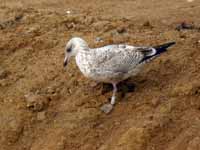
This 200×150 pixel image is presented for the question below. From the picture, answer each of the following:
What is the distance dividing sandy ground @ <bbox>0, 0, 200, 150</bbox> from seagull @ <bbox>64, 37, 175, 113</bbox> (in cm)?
28

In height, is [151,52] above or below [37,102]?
above

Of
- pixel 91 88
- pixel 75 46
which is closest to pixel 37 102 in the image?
pixel 91 88

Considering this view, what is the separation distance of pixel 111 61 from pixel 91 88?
1.80 feet

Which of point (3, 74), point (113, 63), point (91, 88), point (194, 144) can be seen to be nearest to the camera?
point (194, 144)

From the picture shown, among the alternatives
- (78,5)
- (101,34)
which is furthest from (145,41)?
(78,5)

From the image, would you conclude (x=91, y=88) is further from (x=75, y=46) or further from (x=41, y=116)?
(x=41, y=116)

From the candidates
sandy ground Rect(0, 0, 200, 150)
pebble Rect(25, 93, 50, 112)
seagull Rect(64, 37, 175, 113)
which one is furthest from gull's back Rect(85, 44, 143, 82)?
pebble Rect(25, 93, 50, 112)

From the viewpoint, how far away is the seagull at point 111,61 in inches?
245

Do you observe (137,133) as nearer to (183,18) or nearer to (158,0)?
(183,18)

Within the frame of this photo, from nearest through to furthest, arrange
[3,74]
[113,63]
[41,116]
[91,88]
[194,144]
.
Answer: [194,144] < [113,63] < [41,116] < [91,88] < [3,74]

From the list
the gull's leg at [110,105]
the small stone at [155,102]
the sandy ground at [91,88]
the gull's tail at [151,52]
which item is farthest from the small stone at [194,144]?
the gull's tail at [151,52]

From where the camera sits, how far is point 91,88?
6.70m

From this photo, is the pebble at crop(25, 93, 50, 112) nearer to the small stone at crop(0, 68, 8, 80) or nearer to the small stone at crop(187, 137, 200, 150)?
the small stone at crop(0, 68, 8, 80)

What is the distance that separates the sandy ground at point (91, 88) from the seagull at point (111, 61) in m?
0.28
